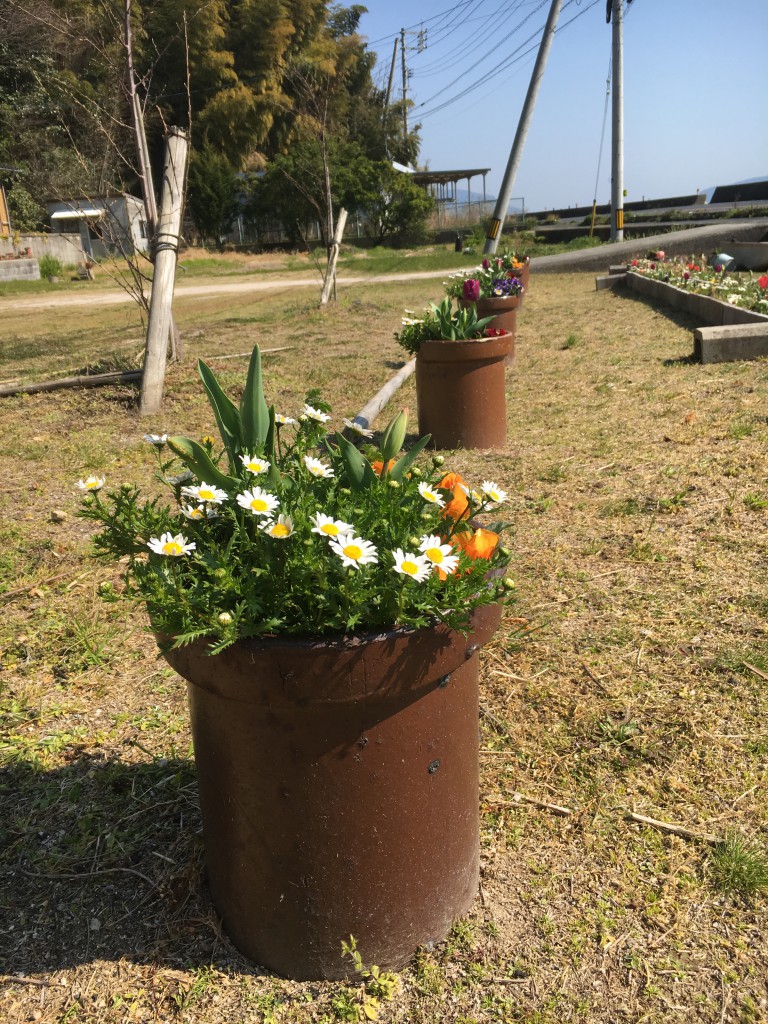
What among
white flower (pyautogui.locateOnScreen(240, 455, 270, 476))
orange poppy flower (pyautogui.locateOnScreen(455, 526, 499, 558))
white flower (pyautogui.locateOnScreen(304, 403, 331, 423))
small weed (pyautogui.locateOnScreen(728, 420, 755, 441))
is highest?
white flower (pyautogui.locateOnScreen(304, 403, 331, 423))

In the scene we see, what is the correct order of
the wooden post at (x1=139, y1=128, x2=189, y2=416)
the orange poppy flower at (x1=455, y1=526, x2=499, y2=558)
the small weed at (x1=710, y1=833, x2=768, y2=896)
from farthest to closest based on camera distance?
1. the wooden post at (x1=139, y1=128, x2=189, y2=416)
2. the small weed at (x1=710, y1=833, x2=768, y2=896)
3. the orange poppy flower at (x1=455, y1=526, x2=499, y2=558)

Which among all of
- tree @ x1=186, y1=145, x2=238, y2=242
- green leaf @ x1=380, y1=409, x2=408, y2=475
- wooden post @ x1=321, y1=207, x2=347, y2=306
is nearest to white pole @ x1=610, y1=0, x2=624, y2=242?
wooden post @ x1=321, y1=207, x2=347, y2=306

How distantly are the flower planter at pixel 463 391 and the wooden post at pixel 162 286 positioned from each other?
88.4 inches

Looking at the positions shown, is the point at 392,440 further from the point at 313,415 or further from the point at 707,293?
the point at 707,293

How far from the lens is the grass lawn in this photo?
1.62 meters

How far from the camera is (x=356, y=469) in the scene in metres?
1.66

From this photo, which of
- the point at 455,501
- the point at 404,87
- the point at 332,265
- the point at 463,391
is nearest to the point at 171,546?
the point at 455,501

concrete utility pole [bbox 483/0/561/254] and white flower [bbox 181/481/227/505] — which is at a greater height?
concrete utility pole [bbox 483/0/561/254]

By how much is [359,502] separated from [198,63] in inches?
1688

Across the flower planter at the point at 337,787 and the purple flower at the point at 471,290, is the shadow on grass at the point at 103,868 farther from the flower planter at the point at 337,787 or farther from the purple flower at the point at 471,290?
the purple flower at the point at 471,290

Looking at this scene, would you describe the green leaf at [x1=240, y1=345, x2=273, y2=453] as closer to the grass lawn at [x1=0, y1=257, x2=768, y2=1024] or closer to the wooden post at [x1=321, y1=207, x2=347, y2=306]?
the grass lawn at [x1=0, y1=257, x2=768, y2=1024]

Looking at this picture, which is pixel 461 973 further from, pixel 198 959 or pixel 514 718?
pixel 514 718

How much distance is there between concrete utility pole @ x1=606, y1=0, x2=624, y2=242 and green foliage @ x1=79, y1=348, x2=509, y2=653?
24.7 metres

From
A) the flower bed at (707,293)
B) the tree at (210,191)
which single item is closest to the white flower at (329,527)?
the flower bed at (707,293)
